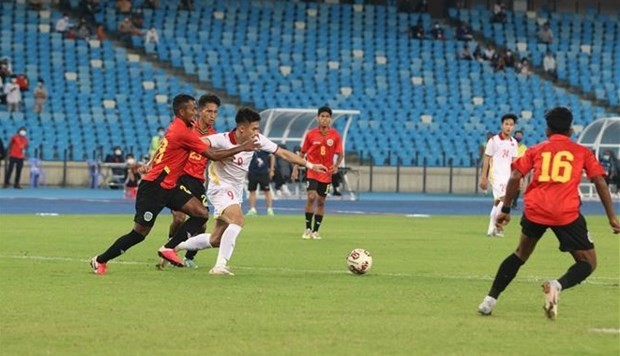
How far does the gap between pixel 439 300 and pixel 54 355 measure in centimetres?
502

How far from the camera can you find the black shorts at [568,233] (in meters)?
12.4

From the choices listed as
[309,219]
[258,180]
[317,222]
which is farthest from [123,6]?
[317,222]

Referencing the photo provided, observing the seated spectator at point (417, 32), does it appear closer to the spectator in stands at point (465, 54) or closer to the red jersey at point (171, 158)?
the spectator in stands at point (465, 54)

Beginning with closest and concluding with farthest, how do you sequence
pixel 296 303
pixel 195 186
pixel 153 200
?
pixel 296 303
pixel 153 200
pixel 195 186

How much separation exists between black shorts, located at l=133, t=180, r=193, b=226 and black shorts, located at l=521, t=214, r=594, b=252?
538 centimetres

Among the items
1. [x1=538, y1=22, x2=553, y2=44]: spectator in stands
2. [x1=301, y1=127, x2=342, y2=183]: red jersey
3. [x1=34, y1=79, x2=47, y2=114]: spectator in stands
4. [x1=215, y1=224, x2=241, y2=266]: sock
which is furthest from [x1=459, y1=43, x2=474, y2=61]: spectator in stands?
[x1=215, y1=224, x2=241, y2=266]: sock

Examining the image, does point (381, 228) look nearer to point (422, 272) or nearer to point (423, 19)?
point (422, 272)

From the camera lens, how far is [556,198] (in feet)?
40.5

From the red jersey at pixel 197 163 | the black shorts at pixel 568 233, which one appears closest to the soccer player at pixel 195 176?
the red jersey at pixel 197 163

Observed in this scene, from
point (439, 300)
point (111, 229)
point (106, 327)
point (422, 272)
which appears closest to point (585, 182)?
point (111, 229)

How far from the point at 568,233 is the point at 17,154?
34.2 meters

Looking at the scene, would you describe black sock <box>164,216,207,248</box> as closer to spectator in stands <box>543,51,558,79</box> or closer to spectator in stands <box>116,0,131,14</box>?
spectator in stands <box>116,0,131,14</box>

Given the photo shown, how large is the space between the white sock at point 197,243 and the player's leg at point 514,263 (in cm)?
530

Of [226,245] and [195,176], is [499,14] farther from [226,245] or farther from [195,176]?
[226,245]
